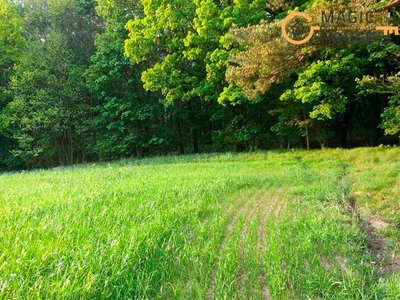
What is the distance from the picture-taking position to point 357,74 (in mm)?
13656

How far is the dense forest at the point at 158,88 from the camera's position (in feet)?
49.0

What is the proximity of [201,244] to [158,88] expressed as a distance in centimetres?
1527

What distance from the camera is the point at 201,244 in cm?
408

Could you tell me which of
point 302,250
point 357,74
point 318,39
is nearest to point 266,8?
point 357,74

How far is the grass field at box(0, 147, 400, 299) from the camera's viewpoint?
2.91 m

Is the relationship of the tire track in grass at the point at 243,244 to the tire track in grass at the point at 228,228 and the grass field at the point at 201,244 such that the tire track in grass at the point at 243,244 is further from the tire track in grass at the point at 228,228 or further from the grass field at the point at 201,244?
the tire track in grass at the point at 228,228

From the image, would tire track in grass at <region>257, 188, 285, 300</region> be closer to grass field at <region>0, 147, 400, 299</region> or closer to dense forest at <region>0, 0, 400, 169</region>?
grass field at <region>0, 147, 400, 299</region>

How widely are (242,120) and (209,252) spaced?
52.9 feet

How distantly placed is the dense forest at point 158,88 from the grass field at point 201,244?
8772mm

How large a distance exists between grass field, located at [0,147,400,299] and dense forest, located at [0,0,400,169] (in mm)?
8772

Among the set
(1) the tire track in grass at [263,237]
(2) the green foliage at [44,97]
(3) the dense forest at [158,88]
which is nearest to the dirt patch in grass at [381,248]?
(1) the tire track in grass at [263,237]

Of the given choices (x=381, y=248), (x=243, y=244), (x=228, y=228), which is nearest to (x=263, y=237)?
(x=243, y=244)

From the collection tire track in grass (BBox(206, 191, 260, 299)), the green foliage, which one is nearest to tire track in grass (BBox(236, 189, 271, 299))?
tire track in grass (BBox(206, 191, 260, 299))

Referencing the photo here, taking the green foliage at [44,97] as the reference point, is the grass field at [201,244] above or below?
below
